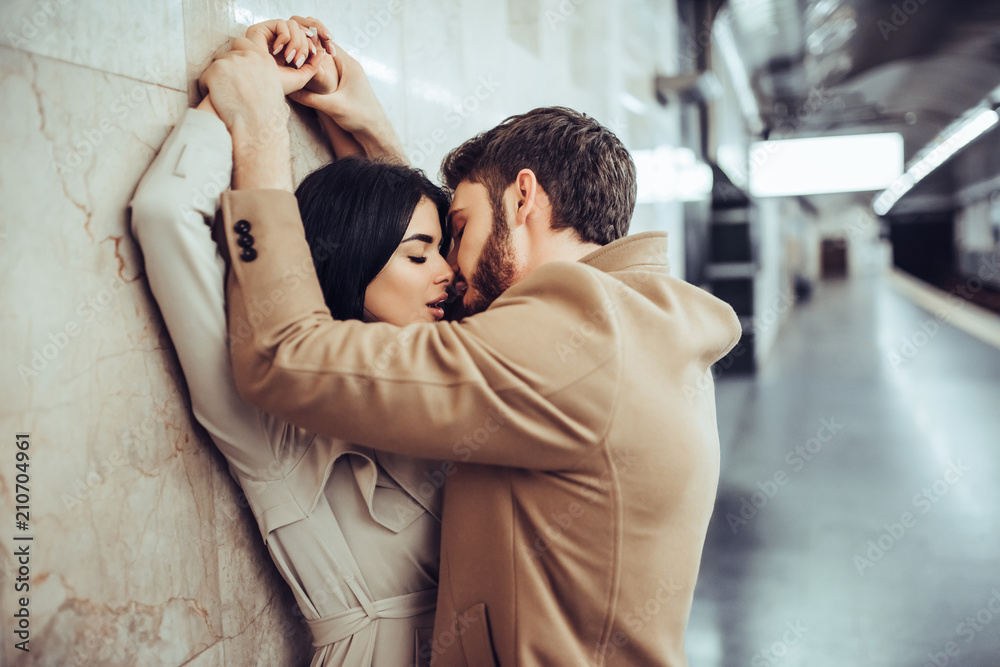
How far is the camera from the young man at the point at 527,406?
1.19m

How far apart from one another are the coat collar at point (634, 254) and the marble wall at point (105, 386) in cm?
81

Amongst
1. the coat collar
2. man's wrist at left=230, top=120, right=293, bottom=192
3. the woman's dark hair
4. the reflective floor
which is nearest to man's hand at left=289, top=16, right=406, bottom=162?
the woman's dark hair

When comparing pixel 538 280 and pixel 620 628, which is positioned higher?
pixel 538 280

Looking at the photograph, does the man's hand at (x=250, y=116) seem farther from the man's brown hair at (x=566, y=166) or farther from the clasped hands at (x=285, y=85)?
the man's brown hair at (x=566, y=166)

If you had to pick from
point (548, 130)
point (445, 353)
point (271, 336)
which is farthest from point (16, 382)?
point (548, 130)

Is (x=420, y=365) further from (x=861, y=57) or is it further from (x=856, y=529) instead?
(x=861, y=57)

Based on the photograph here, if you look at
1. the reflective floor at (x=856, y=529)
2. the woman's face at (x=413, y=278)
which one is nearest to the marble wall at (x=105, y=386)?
the woman's face at (x=413, y=278)

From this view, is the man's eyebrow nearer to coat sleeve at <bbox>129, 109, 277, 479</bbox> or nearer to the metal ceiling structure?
coat sleeve at <bbox>129, 109, 277, 479</bbox>

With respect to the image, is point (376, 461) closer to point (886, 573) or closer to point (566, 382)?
point (566, 382)

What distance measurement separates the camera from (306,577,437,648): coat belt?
1489 mm

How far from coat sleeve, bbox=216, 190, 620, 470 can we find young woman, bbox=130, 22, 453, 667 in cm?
8

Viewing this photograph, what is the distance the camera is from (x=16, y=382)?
3.48 feet

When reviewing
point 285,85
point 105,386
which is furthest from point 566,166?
point 105,386

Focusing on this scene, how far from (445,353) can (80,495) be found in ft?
2.04
